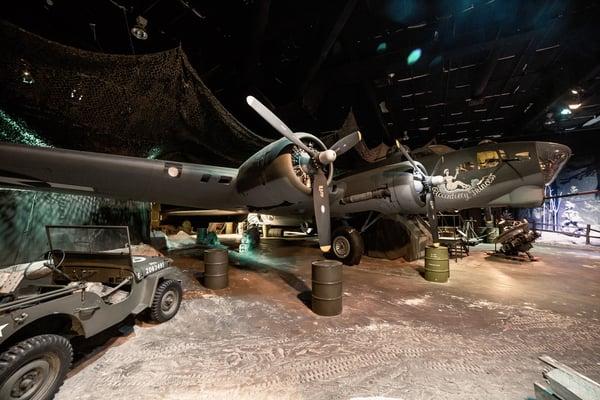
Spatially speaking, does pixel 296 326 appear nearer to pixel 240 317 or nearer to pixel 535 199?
pixel 240 317

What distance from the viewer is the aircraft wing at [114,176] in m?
4.57

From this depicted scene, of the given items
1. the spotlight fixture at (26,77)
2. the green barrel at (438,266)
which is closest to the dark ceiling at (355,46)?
the spotlight fixture at (26,77)

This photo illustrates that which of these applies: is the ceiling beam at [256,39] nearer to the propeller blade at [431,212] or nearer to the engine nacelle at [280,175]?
the engine nacelle at [280,175]

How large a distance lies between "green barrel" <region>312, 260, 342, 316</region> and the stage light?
7321 mm

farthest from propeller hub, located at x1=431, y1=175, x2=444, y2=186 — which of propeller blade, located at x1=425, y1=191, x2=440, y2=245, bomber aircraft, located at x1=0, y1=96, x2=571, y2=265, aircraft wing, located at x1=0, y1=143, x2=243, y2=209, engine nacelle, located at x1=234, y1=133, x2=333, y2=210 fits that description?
aircraft wing, located at x1=0, y1=143, x2=243, y2=209

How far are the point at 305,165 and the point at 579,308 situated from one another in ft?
18.6

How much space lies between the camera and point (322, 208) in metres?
4.94

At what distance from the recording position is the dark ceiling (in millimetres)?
6023

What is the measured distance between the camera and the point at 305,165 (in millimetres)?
5070

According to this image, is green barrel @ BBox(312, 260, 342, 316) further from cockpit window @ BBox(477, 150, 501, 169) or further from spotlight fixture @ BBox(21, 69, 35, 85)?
cockpit window @ BBox(477, 150, 501, 169)

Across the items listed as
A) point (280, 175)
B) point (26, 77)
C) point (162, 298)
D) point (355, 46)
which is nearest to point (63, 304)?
point (162, 298)

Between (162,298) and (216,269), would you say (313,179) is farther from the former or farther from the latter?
(162,298)

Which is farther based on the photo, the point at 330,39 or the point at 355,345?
the point at 330,39

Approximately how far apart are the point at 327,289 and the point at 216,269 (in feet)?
8.93
